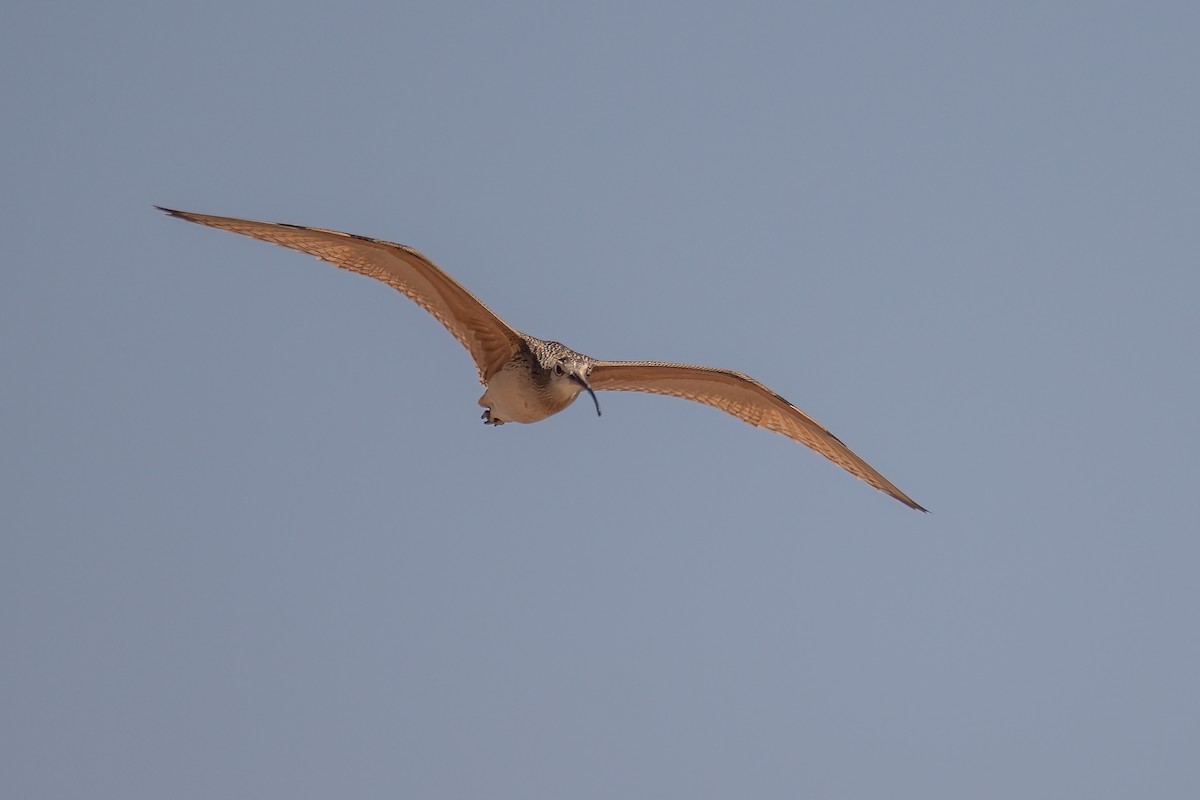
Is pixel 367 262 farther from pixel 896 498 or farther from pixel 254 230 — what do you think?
pixel 896 498

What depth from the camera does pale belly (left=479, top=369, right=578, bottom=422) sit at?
27.6m

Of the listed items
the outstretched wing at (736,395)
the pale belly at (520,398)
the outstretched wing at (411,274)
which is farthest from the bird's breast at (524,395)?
the outstretched wing at (736,395)

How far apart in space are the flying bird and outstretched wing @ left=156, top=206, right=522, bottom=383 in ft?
0.06

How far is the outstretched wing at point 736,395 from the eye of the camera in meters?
28.9

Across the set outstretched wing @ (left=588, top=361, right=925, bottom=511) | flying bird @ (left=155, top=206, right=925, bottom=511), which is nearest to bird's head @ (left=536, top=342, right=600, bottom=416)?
flying bird @ (left=155, top=206, right=925, bottom=511)

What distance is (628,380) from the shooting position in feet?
98.1

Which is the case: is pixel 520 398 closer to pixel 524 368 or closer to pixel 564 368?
pixel 524 368

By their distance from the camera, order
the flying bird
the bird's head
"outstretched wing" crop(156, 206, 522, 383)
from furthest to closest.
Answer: the bird's head
the flying bird
"outstretched wing" crop(156, 206, 522, 383)

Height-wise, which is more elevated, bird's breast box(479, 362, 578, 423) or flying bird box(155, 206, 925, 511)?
flying bird box(155, 206, 925, 511)

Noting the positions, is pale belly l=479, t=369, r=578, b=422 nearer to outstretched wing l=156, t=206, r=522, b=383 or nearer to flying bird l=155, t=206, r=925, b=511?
flying bird l=155, t=206, r=925, b=511

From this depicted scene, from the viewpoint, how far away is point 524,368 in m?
27.5

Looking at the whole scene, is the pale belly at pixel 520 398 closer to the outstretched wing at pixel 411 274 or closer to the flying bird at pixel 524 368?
the flying bird at pixel 524 368

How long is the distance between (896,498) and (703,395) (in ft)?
15.3

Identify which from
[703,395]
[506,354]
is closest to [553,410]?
[506,354]
